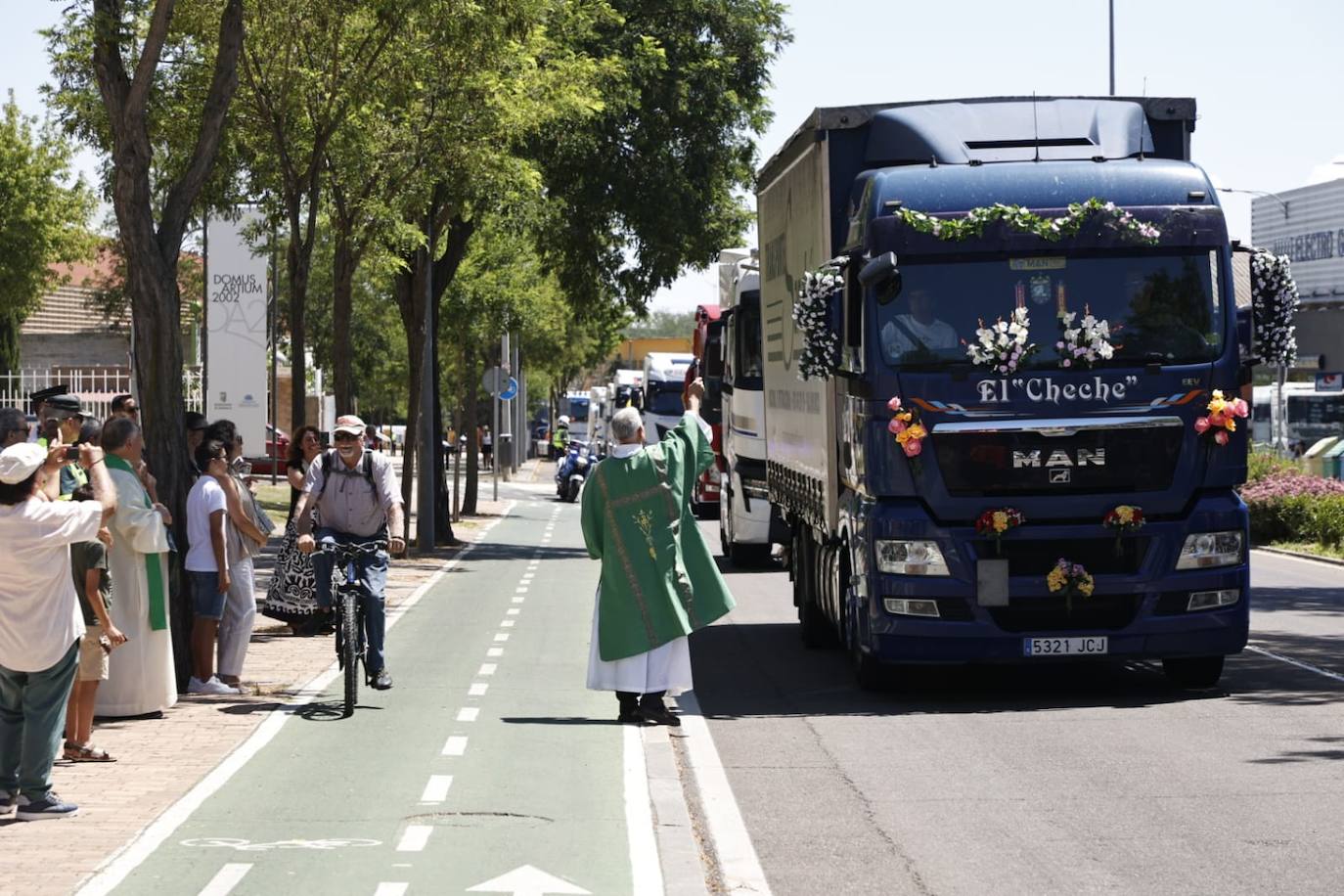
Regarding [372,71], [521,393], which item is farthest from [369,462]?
[521,393]

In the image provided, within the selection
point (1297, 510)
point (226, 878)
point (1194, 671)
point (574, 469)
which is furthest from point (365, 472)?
point (574, 469)

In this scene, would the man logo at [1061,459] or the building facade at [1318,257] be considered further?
the building facade at [1318,257]

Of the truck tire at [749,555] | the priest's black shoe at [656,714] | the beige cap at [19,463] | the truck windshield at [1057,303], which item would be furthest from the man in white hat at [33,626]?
the truck tire at [749,555]

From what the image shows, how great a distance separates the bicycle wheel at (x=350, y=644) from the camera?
12758 millimetres

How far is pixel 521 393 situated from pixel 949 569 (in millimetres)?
64776

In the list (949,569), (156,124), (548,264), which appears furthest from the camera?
(548,264)

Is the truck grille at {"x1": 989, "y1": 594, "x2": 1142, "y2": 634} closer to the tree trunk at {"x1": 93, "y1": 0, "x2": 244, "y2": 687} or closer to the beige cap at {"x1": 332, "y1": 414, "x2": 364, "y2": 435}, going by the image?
the beige cap at {"x1": 332, "y1": 414, "x2": 364, "y2": 435}

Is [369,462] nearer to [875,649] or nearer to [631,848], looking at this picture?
[875,649]

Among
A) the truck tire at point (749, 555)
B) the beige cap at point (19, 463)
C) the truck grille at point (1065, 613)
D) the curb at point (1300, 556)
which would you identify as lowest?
the curb at point (1300, 556)

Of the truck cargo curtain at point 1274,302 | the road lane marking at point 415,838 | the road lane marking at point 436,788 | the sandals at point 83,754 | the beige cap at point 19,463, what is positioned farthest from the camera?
the truck cargo curtain at point 1274,302

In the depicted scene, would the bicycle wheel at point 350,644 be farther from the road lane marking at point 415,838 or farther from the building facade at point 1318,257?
the building facade at point 1318,257

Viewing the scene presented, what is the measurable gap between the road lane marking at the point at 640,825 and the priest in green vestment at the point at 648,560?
0.56 meters

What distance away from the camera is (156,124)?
2208 cm

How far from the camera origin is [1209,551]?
13070mm
